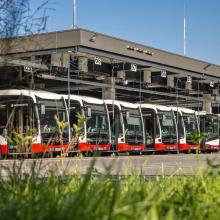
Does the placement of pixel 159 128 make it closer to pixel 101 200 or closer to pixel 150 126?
pixel 150 126

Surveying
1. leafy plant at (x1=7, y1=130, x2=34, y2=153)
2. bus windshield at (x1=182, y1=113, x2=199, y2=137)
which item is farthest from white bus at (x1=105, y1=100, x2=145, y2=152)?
leafy plant at (x1=7, y1=130, x2=34, y2=153)

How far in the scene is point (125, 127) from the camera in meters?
32.6

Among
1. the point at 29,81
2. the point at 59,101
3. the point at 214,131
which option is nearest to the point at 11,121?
the point at 29,81

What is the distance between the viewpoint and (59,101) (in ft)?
90.5

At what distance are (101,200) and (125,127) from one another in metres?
29.3

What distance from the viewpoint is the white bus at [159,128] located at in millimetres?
35312

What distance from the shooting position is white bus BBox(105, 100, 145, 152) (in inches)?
1237

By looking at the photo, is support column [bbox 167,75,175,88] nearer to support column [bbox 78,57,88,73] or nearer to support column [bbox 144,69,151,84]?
support column [bbox 144,69,151,84]

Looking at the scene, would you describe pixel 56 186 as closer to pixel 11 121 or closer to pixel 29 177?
pixel 29 177

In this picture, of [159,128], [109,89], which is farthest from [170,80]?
[159,128]

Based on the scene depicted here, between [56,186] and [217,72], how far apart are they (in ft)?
180

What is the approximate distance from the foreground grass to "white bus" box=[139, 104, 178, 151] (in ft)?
98.4

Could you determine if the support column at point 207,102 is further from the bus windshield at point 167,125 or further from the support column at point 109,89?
the bus windshield at point 167,125

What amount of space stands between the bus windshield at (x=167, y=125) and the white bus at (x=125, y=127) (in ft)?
8.53
